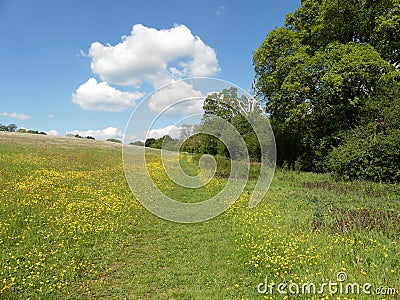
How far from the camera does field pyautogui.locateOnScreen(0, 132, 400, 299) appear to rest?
5402mm

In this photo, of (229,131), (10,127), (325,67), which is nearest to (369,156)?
(325,67)

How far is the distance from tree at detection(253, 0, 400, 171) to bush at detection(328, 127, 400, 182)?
5.59 feet

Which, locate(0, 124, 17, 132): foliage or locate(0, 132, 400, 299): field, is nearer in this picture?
locate(0, 132, 400, 299): field

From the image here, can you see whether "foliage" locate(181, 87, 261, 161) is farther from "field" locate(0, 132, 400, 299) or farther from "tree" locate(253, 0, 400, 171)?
"field" locate(0, 132, 400, 299)

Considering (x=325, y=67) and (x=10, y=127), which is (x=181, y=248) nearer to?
(x=325, y=67)

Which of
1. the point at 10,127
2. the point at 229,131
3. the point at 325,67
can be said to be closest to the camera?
the point at 325,67

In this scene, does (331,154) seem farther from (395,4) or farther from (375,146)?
(395,4)

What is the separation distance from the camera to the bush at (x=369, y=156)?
17359 millimetres

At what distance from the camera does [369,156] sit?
1839cm

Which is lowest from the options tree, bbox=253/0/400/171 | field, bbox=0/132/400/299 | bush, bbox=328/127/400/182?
field, bbox=0/132/400/299

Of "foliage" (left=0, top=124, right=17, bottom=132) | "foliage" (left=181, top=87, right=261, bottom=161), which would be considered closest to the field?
"foliage" (left=181, top=87, right=261, bottom=161)

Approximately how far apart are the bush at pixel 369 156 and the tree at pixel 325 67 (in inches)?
67.1

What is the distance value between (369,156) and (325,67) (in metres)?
7.80

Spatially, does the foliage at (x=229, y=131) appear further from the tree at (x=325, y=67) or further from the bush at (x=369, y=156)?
the bush at (x=369, y=156)
